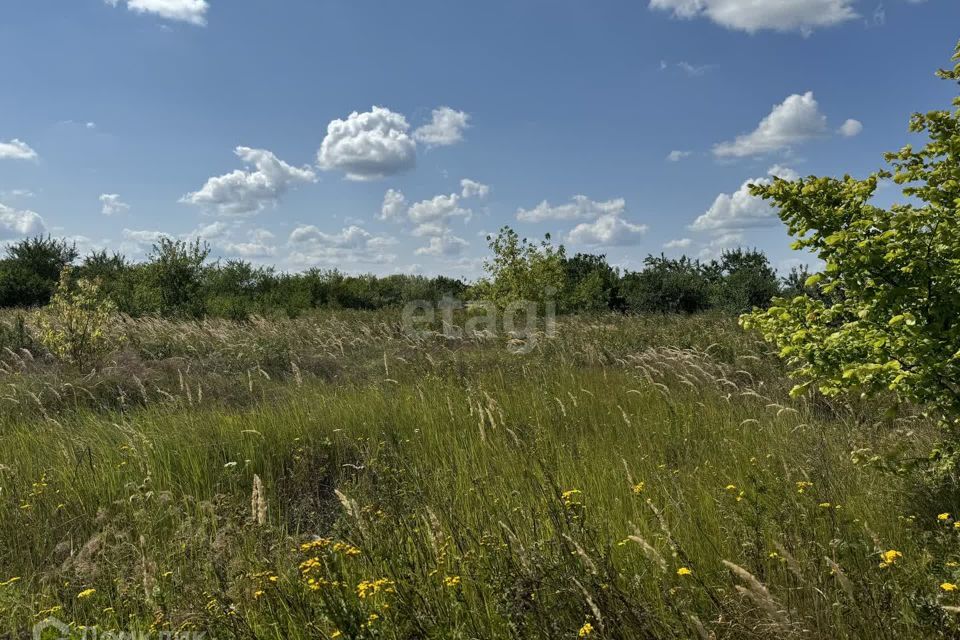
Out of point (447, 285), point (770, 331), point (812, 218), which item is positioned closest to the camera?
point (812, 218)

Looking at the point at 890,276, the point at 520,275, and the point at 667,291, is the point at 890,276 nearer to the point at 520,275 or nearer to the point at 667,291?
the point at 520,275

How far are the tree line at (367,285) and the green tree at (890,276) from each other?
1477 centimetres

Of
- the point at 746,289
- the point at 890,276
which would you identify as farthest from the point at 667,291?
the point at 890,276

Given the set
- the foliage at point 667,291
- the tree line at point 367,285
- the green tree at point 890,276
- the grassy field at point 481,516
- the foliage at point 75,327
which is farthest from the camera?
the foliage at point 667,291

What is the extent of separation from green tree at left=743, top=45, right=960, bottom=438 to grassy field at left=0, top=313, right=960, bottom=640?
22.2 inches

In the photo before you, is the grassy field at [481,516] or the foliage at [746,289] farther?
the foliage at [746,289]

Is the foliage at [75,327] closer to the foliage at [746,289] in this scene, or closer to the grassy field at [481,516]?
the grassy field at [481,516]

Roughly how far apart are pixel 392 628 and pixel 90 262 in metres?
43.3

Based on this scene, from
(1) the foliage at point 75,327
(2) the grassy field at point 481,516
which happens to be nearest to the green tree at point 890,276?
(2) the grassy field at point 481,516

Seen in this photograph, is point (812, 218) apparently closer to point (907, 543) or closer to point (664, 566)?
point (907, 543)

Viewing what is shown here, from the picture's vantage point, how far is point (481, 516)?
3.53 meters

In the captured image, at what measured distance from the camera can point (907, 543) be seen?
305cm

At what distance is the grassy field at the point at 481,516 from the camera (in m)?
2.39

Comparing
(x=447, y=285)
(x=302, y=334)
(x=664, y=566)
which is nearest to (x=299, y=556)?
(x=664, y=566)
